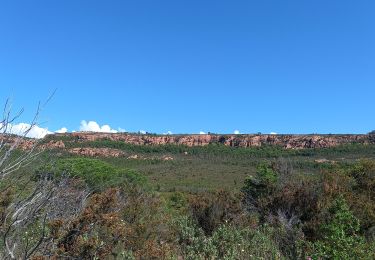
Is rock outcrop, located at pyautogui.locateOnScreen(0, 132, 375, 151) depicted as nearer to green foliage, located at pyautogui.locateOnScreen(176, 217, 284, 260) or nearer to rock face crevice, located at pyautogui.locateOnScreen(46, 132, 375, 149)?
rock face crevice, located at pyautogui.locateOnScreen(46, 132, 375, 149)

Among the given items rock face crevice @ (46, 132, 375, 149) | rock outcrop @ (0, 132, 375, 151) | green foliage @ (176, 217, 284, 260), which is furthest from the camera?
rock face crevice @ (46, 132, 375, 149)

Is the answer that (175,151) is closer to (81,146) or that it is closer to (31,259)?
(81,146)

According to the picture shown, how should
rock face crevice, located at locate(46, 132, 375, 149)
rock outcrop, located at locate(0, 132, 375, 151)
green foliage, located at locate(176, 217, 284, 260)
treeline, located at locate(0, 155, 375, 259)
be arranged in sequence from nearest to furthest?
treeline, located at locate(0, 155, 375, 259)
green foliage, located at locate(176, 217, 284, 260)
rock outcrop, located at locate(0, 132, 375, 151)
rock face crevice, located at locate(46, 132, 375, 149)

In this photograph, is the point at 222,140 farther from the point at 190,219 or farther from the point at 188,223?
the point at 188,223

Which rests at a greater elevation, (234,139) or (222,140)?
(234,139)

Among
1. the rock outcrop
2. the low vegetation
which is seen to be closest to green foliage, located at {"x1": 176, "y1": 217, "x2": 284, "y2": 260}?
the low vegetation

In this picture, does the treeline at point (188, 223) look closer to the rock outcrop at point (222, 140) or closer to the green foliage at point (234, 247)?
the green foliage at point (234, 247)

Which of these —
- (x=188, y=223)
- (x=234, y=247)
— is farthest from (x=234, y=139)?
(x=234, y=247)

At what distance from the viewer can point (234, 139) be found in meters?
117

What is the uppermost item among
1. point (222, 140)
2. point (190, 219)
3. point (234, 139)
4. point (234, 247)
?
point (234, 139)

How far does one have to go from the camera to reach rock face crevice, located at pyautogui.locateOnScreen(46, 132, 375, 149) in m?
99.8

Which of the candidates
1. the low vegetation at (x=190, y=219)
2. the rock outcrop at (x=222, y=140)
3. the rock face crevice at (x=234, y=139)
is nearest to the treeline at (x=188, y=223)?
the low vegetation at (x=190, y=219)

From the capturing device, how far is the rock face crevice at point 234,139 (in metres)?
99.8

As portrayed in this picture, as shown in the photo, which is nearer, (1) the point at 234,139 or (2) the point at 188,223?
(2) the point at 188,223
